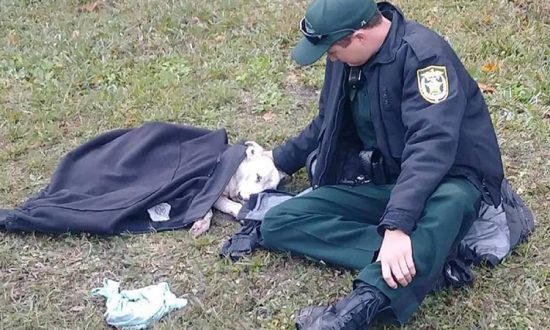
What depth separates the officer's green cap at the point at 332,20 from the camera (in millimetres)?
3152

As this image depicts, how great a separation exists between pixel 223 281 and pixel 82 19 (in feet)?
10.7

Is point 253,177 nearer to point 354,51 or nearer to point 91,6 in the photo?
point 354,51

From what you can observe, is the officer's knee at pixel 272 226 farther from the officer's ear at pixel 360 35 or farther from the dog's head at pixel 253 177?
the officer's ear at pixel 360 35

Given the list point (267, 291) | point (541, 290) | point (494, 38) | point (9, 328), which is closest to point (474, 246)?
point (541, 290)

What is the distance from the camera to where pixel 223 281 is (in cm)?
355

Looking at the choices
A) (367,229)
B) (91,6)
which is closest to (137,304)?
(367,229)

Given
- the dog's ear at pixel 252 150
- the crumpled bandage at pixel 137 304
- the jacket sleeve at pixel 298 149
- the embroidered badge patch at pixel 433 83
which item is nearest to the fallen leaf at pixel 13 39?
the dog's ear at pixel 252 150

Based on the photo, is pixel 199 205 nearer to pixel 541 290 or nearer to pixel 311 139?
pixel 311 139

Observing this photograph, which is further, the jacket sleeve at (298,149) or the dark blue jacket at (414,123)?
the jacket sleeve at (298,149)

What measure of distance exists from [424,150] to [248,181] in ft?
3.77

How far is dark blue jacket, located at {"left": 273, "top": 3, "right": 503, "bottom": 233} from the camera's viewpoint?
3.05 meters

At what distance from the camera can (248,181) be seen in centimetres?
402

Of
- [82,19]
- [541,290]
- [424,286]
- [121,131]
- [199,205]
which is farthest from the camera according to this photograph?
[82,19]

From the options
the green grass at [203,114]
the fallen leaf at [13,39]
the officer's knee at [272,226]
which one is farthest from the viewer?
the fallen leaf at [13,39]
